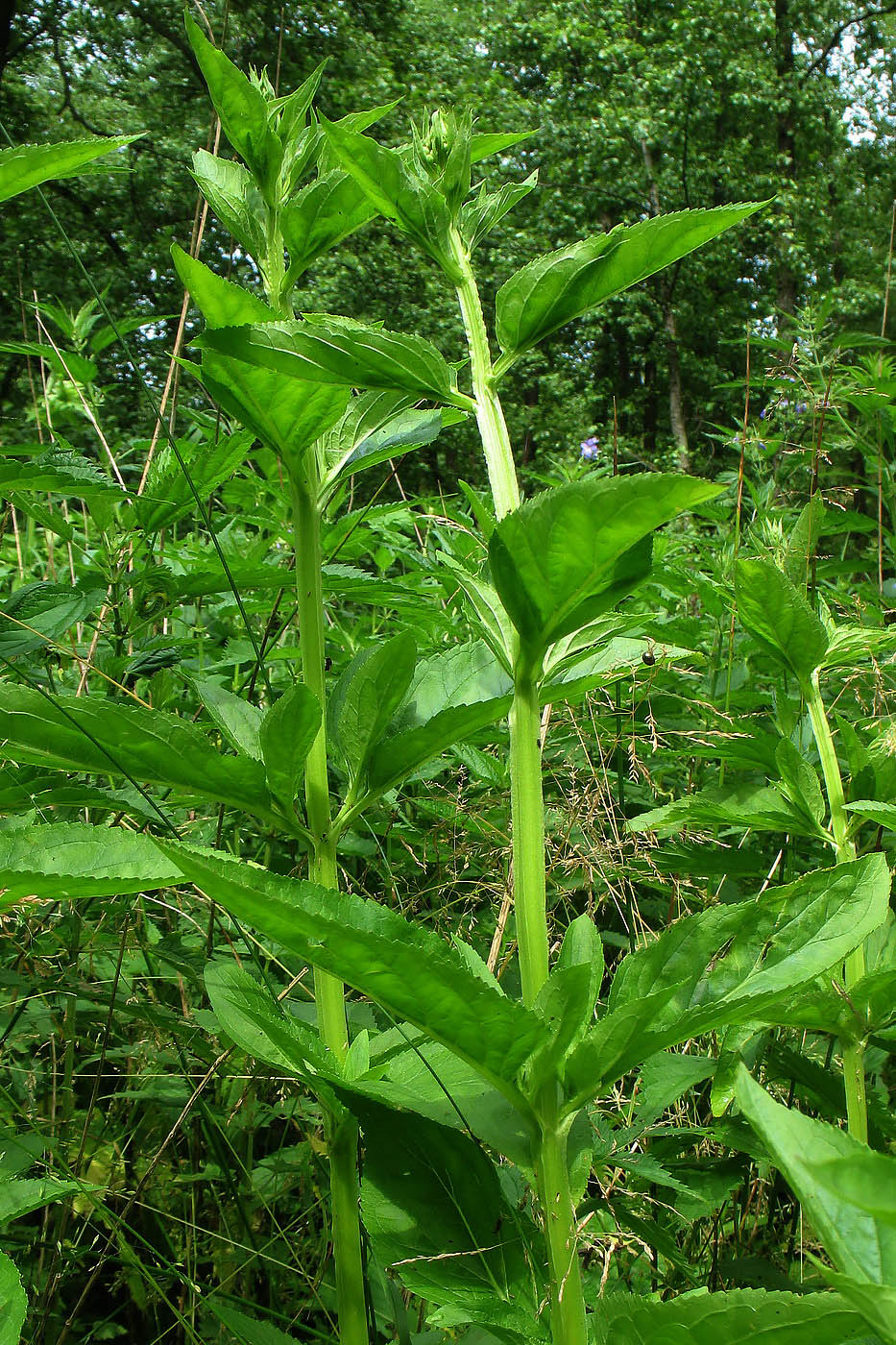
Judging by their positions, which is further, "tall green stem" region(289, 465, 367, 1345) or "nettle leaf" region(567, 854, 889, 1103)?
"tall green stem" region(289, 465, 367, 1345)

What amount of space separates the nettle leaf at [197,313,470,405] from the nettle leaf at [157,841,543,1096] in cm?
46

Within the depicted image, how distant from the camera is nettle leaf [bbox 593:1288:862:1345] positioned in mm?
618

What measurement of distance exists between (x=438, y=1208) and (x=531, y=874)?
300 mm

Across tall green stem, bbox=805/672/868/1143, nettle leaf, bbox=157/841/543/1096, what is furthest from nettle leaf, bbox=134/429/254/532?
nettle leaf, bbox=157/841/543/1096

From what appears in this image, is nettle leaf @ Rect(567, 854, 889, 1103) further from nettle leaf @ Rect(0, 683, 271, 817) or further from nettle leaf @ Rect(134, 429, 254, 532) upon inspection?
nettle leaf @ Rect(134, 429, 254, 532)

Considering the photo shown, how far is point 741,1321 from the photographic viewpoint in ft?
2.15

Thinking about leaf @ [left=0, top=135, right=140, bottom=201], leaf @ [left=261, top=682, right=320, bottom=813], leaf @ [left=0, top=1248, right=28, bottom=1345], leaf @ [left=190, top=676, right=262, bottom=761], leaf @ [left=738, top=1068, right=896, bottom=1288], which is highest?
leaf @ [left=0, top=135, right=140, bottom=201]

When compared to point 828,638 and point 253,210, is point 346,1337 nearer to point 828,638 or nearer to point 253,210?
point 828,638

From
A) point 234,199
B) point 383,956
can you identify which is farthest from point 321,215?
point 383,956

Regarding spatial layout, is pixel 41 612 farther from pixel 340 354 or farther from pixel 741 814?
pixel 741 814

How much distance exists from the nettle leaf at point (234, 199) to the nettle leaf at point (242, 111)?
1.5 inches

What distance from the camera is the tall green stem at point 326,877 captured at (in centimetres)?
97

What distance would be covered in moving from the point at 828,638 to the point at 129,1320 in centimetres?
147

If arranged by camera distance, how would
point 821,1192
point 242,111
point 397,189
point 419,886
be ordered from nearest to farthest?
1. point 821,1192
2. point 397,189
3. point 242,111
4. point 419,886
